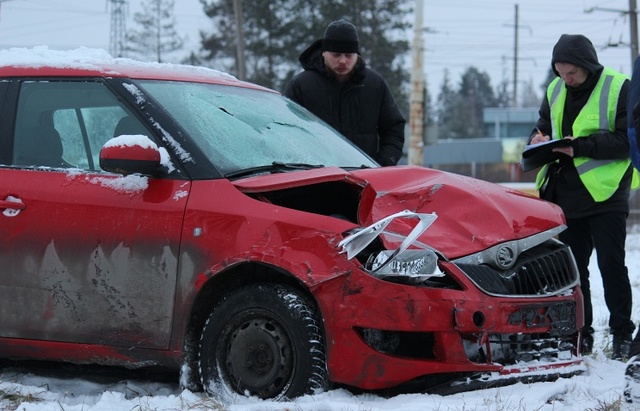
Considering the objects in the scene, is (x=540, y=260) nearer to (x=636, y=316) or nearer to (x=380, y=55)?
(x=636, y=316)

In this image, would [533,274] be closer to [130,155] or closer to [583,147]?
[583,147]

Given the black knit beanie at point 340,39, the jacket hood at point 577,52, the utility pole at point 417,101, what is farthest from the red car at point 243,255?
the utility pole at point 417,101

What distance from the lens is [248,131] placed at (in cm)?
483

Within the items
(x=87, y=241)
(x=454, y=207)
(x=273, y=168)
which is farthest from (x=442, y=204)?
(x=87, y=241)

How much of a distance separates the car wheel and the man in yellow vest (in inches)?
97.8

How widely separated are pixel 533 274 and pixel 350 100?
9.29 feet

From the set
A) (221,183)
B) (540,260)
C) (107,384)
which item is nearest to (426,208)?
(540,260)

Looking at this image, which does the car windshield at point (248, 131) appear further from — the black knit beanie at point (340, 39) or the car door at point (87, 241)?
the black knit beanie at point (340, 39)

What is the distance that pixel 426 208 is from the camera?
169 inches

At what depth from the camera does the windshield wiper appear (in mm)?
4383

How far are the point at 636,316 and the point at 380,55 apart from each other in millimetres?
37429

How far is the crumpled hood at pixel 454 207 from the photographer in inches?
162

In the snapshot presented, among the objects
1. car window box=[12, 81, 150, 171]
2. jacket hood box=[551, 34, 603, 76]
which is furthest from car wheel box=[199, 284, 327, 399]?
jacket hood box=[551, 34, 603, 76]

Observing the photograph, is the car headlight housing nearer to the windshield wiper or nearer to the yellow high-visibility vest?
the windshield wiper
